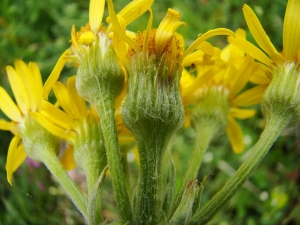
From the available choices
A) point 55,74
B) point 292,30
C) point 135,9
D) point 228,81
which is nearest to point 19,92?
point 55,74

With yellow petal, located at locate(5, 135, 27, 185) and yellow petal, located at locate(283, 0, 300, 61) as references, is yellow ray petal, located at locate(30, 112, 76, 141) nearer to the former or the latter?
yellow petal, located at locate(5, 135, 27, 185)

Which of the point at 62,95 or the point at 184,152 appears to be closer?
the point at 62,95

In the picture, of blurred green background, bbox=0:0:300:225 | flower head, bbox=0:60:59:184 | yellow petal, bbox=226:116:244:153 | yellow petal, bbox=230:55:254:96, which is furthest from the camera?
blurred green background, bbox=0:0:300:225

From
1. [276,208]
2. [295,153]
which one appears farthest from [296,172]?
[276,208]

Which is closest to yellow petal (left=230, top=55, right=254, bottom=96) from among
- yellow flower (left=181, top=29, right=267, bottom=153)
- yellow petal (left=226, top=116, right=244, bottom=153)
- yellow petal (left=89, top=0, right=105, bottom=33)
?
yellow flower (left=181, top=29, right=267, bottom=153)

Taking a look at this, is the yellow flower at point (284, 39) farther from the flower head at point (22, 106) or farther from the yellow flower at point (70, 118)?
the flower head at point (22, 106)

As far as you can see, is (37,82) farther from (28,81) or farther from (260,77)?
(260,77)
